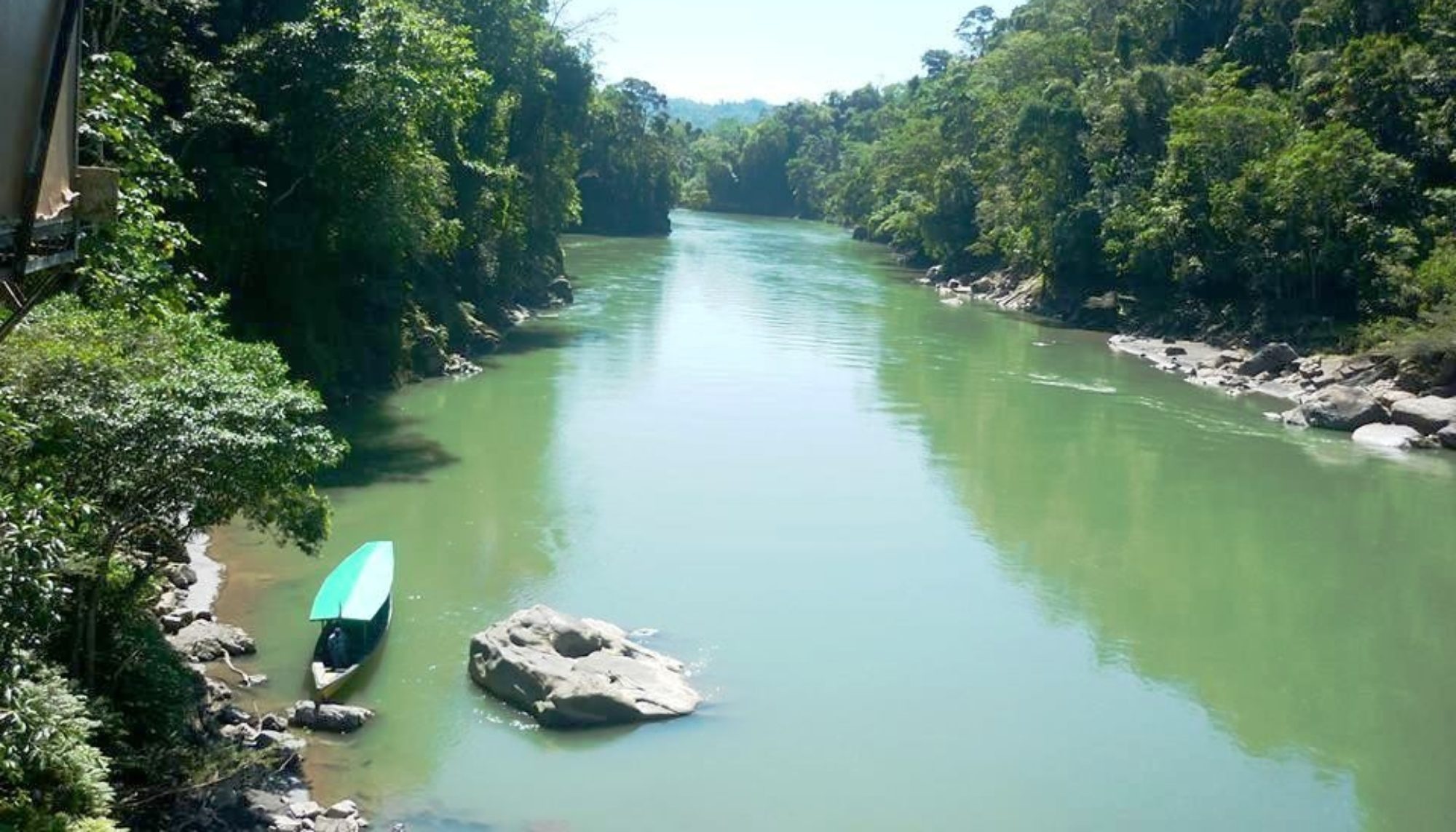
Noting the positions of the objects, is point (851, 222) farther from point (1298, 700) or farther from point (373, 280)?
point (1298, 700)

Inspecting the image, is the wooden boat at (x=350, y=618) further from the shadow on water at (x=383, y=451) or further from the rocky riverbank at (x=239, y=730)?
the shadow on water at (x=383, y=451)

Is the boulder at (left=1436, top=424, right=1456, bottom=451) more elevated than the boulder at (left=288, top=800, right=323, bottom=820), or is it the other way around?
the boulder at (left=1436, top=424, right=1456, bottom=451)

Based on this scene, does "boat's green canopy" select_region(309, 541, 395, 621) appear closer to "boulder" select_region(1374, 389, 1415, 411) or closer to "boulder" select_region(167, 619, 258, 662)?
"boulder" select_region(167, 619, 258, 662)

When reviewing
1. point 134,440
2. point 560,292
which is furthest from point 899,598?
point 560,292

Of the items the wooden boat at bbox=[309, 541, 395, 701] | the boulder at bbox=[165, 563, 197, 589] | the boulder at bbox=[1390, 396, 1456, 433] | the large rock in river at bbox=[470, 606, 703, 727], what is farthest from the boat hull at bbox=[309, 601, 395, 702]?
the boulder at bbox=[1390, 396, 1456, 433]

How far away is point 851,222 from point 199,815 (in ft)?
255

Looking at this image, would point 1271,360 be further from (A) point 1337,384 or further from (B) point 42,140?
(B) point 42,140

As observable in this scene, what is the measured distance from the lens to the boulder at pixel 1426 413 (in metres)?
25.5

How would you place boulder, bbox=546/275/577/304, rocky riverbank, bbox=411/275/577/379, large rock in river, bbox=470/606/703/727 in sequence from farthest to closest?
1. boulder, bbox=546/275/577/304
2. rocky riverbank, bbox=411/275/577/379
3. large rock in river, bbox=470/606/703/727

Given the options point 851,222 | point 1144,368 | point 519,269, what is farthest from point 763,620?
point 851,222

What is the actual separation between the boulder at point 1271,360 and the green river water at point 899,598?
2272mm

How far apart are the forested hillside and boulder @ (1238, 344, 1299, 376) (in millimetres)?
1062

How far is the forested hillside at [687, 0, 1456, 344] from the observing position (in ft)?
103

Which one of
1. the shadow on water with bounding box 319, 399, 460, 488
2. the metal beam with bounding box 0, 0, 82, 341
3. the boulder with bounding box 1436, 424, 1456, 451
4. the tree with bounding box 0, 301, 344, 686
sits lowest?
the shadow on water with bounding box 319, 399, 460, 488
